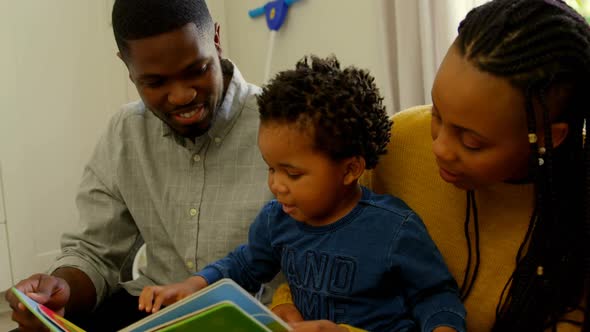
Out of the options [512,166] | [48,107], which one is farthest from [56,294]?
[48,107]

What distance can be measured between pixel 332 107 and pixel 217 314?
38 cm

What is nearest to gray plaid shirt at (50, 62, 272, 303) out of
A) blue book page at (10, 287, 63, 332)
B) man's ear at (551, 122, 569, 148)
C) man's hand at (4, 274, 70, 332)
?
man's hand at (4, 274, 70, 332)

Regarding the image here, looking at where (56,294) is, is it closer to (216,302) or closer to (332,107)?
(216,302)

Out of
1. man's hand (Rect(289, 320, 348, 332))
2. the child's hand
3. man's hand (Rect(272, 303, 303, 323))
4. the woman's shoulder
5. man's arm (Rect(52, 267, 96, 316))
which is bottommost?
man's arm (Rect(52, 267, 96, 316))

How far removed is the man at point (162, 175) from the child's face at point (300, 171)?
30cm

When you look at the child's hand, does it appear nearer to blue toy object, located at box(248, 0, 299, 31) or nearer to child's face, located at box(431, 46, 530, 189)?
child's face, located at box(431, 46, 530, 189)

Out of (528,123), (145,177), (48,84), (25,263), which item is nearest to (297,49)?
(48,84)

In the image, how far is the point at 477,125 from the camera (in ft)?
2.59

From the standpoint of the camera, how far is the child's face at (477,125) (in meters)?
0.78

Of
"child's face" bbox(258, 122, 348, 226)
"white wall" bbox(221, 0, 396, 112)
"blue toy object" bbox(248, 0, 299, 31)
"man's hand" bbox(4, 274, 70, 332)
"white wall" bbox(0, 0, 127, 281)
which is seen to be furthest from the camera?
"blue toy object" bbox(248, 0, 299, 31)

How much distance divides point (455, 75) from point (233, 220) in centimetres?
64

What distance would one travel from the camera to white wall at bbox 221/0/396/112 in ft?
6.82

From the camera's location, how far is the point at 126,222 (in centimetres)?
143

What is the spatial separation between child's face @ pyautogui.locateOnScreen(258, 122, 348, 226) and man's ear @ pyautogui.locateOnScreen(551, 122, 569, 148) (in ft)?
1.06
